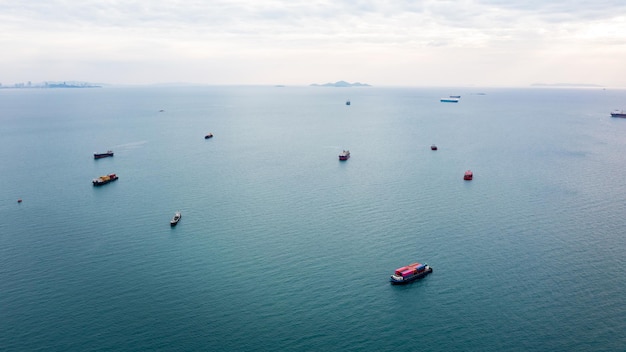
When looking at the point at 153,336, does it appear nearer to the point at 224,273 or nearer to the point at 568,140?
the point at 224,273

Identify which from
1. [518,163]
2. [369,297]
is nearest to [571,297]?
[369,297]

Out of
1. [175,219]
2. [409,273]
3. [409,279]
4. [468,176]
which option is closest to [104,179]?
[175,219]

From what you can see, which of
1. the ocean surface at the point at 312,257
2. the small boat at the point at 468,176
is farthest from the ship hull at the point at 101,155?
the small boat at the point at 468,176

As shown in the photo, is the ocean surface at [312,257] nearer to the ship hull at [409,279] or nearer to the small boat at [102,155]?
the ship hull at [409,279]

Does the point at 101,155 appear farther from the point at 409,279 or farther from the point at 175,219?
the point at 409,279

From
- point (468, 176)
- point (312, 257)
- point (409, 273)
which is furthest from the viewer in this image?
point (468, 176)

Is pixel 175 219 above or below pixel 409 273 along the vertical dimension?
above

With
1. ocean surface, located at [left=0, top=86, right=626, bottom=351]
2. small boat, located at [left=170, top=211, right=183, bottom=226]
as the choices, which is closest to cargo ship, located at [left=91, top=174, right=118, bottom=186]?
ocean surface, located at [left=0, top=86, right=626, bottom=351]
